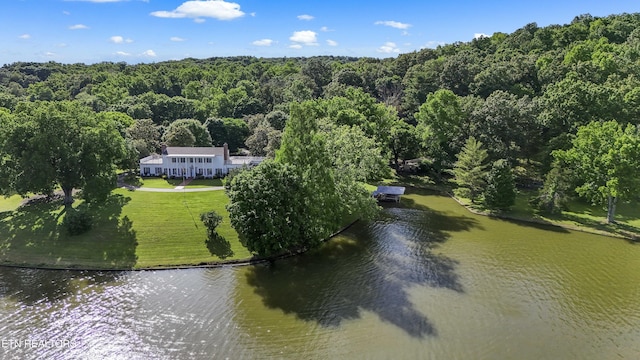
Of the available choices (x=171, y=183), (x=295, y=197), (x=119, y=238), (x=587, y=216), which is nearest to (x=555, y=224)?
(x=587, y=216)

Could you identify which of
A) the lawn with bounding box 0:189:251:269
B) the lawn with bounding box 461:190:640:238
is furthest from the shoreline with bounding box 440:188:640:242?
the lawn with bounding box 0:189:251:269

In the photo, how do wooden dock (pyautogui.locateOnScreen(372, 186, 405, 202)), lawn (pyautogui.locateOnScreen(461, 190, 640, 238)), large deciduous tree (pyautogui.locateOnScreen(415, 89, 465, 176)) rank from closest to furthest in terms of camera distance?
lawn (pyautogui.locateOnScreen(461, 190, 640, 238)) → wooden dock (pyautogui.locateOnScreen(372, 186, 405, 202)) → large deciduous tree (pyautogui.locateOnScreen(415, 89, 465, 176))

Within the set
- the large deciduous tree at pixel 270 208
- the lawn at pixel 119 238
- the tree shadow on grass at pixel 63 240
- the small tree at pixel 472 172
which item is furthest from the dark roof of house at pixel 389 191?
the tree shadow on grass at pixel 63 240

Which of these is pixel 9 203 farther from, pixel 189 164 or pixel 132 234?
pixel 189 164

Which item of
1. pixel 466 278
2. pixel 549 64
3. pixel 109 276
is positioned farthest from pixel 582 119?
pixel 109 276

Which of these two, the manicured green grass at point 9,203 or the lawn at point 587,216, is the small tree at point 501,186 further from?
the manicured green grass at point 9,203

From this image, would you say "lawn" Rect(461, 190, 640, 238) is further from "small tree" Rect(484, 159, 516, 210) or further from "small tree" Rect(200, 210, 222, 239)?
"small tree" Rect(200, 210, 222, 239)
